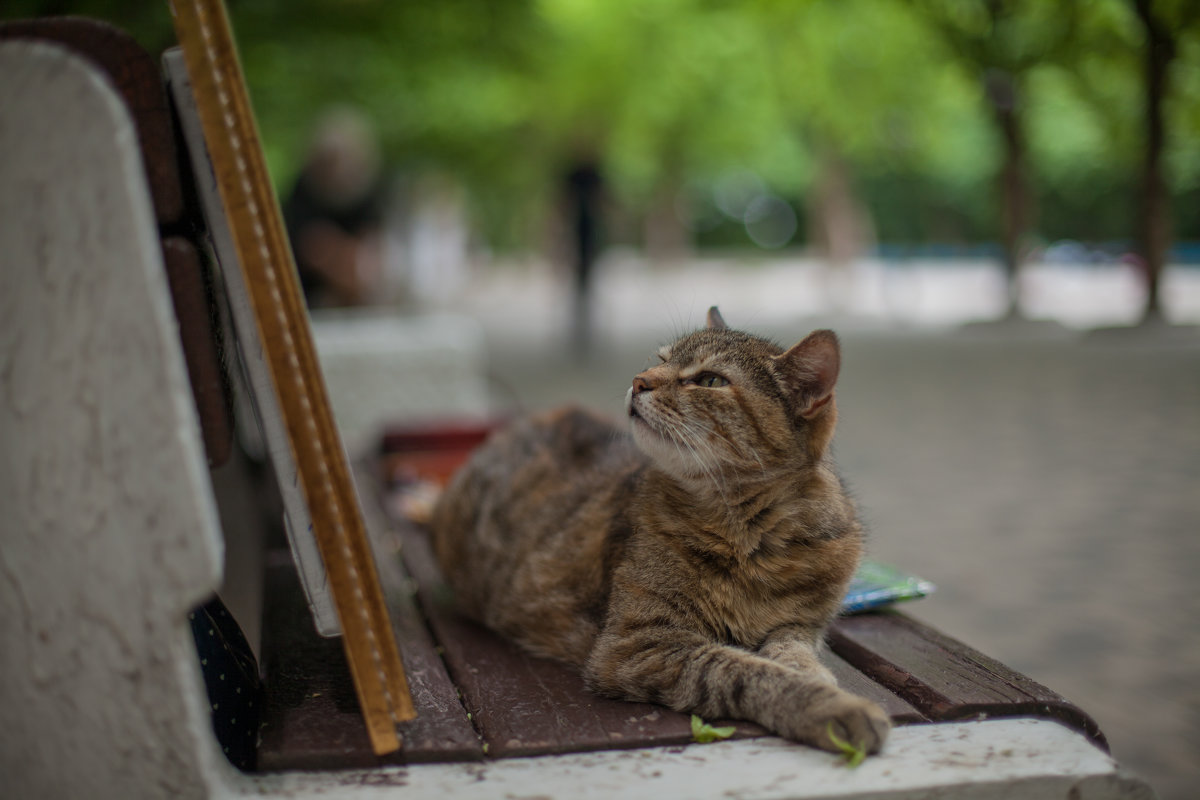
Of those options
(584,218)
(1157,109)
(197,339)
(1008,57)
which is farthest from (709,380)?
(1008,57)

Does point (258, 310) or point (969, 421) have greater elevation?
point (258, 310)

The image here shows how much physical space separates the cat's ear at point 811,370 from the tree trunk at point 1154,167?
9.34ft

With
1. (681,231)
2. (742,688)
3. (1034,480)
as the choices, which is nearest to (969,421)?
(1034,480)

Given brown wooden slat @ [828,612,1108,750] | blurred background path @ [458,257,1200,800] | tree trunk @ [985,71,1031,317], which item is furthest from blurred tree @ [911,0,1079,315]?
brown wooden slat @ [828,612,1108,750]

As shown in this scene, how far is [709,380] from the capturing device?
2.51 meters

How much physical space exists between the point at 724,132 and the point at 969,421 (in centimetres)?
2699

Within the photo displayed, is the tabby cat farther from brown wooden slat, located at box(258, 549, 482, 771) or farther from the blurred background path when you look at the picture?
the blurred background path

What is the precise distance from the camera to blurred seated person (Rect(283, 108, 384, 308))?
29.8ft

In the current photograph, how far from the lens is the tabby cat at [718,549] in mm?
2215

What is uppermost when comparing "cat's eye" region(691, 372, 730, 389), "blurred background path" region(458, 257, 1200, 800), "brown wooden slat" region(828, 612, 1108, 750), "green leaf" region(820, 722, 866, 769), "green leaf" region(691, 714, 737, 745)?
"cat's eye" region(691, 372, 730, 389)

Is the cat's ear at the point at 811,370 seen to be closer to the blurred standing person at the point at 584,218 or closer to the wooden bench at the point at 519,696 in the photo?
the wooden bench at the point at 519,696

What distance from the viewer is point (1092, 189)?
1173 centimetres

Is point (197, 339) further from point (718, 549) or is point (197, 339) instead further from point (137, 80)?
point (718, 549)

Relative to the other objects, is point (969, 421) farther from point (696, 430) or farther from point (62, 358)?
point (62, 358)
